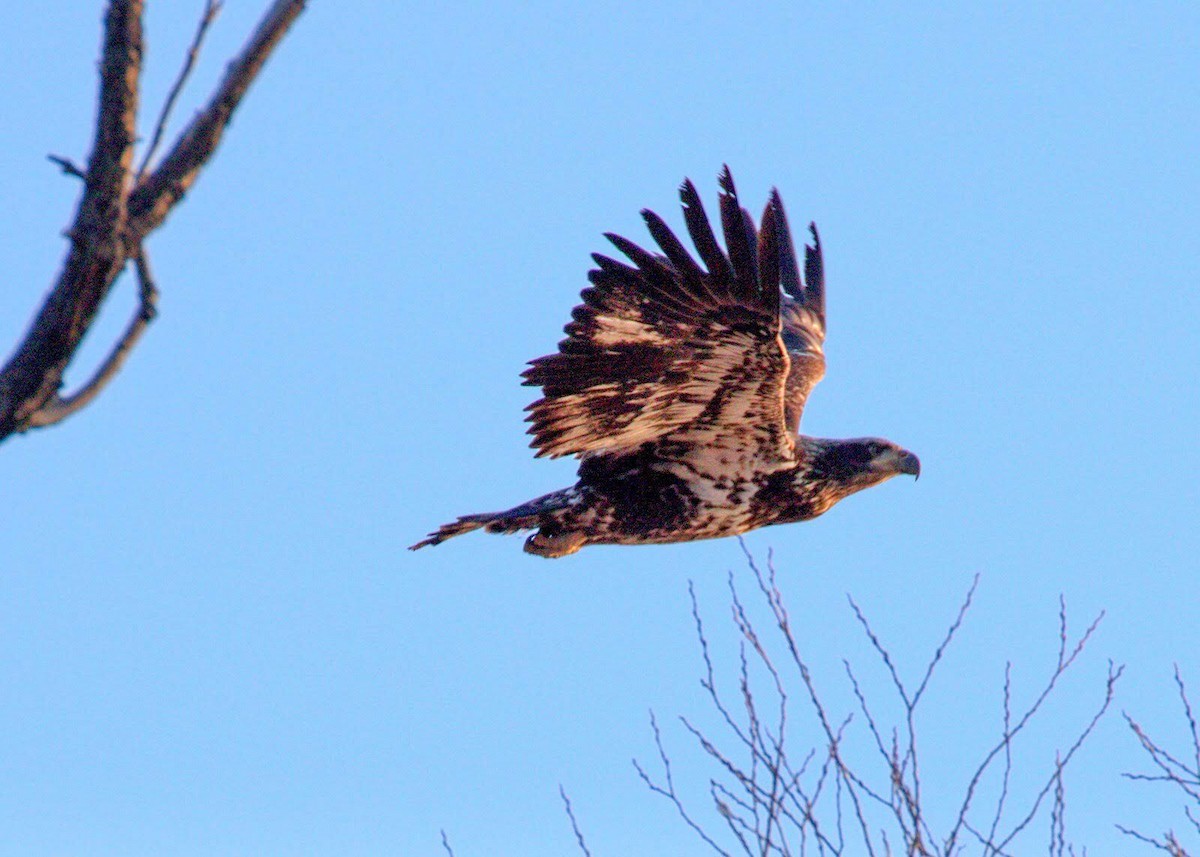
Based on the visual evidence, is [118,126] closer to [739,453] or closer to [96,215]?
[96,215]

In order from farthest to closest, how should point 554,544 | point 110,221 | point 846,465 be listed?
point 846,465 → point 554,544 → point 110,221

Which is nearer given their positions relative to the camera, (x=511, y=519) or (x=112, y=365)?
(x=112, y=365)

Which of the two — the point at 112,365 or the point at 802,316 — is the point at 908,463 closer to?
the point at 802,316

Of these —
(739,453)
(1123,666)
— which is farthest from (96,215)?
(739,453)

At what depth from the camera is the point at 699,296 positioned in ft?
20.8

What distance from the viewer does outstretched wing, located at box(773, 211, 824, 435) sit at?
27.7 ft

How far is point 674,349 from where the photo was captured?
6.58 metres

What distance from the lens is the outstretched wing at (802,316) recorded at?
8438mm

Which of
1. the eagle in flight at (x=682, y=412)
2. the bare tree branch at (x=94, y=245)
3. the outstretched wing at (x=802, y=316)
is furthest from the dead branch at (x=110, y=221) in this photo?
the outstretched wing at (x=802, y=316)

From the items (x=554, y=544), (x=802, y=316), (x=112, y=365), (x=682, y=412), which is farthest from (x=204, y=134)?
(x=802, y=316)

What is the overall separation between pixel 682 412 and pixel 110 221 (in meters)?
4.94

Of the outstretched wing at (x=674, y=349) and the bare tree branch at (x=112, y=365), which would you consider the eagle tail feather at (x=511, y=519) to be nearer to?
the outstretched wing at (x=674, y=349)

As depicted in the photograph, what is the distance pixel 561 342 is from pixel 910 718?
231 centimetres

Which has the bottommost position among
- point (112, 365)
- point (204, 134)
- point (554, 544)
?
point (112, 365)
